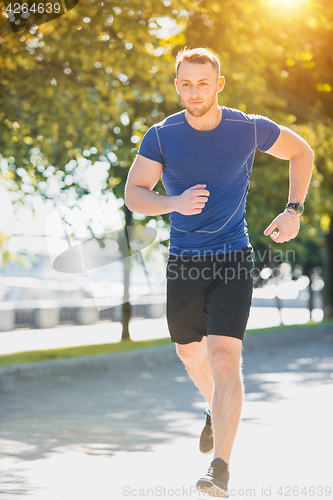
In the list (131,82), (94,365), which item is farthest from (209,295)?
(131,82)

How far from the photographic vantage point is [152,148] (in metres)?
3.78

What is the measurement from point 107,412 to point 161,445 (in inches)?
62.9

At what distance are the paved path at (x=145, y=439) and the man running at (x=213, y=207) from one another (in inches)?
22.7

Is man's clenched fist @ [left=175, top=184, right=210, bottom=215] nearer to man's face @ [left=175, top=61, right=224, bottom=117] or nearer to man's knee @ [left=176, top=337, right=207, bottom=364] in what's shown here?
man's face @ [left=175, top=61, right=224, bottom=117]

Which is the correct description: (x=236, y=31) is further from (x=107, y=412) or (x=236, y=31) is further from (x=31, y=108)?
(x=107, y=412)

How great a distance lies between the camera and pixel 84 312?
28.3m

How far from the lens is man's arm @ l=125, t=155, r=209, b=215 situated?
3.32 metres

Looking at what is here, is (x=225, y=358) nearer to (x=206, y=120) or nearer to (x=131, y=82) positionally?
(x=206, y=120)

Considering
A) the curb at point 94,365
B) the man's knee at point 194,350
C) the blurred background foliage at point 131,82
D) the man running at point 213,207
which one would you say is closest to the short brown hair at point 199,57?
the man running at point 213,207

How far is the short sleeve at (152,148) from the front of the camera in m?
3.78

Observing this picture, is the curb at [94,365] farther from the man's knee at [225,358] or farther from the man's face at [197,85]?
the man's face at [197,85]

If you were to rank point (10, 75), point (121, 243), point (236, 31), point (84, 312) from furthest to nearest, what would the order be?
point (84, 312) → point (121, 243) → point (236, 31) → point (10, 75)

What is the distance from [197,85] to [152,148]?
0.40 m

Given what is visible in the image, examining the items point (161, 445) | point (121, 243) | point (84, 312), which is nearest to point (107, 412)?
point (161, 445)
